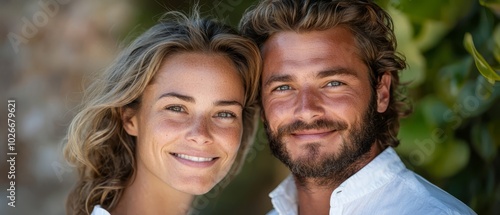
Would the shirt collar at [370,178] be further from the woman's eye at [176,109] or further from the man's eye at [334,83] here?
the woman's eye at [176,109]

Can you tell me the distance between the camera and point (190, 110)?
2104mm

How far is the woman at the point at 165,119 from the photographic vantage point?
82.8 inches

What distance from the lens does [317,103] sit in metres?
2.20

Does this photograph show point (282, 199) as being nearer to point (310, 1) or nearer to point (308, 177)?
point (308, 177)

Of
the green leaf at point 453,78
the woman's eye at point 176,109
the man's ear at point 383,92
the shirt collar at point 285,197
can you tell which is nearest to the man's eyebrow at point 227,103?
the woman's eye at point 176,109

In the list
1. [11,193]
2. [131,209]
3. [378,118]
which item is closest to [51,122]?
[11,193]

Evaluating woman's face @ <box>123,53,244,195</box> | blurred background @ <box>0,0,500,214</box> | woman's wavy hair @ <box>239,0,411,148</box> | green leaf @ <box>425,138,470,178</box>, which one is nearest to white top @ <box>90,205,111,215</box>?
woman's face @ <box>123,53,244,195</box>

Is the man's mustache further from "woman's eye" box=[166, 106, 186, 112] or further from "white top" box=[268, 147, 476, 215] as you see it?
"woman's eye" box=[166, 106, 186, 112]

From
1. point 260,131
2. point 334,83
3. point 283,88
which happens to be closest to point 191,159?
point 283,88

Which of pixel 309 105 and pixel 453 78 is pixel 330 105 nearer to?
pixel 309 105

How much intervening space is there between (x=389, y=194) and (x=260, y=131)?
3.56 ft

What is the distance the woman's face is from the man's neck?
0.30m

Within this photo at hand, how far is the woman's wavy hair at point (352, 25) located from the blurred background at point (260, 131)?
7cm

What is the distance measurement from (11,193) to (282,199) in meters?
0.97
